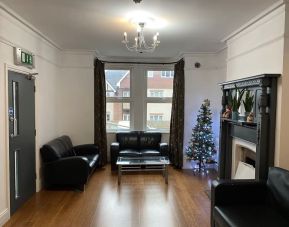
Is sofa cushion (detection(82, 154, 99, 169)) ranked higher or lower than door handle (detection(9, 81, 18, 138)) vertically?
lower

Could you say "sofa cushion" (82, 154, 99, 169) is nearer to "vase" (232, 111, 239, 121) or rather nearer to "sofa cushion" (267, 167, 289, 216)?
"vase" (232, 111, 239, 121)

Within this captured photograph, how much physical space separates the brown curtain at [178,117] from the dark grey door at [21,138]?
3.19 metres

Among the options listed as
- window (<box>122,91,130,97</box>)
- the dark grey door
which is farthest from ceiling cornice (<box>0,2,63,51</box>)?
window (<box>122,91,130,97</box>)

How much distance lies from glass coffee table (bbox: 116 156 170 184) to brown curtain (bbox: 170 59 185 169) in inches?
23.5

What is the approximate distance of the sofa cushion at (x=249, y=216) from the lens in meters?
2.33

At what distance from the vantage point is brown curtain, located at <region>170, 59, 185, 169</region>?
19.8ft

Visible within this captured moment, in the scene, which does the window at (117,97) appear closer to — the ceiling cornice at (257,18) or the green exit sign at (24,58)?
the green exit sign at (24,58)

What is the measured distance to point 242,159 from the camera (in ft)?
13.3

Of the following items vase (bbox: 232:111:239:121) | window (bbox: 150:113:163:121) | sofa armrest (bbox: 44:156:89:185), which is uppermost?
vase (bbox: 232:111:239:121)

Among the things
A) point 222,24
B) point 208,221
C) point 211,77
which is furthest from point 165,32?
point 208,221

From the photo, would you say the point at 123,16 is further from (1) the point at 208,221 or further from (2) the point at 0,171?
(1) the point at 208,221

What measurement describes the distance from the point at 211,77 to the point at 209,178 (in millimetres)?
2326

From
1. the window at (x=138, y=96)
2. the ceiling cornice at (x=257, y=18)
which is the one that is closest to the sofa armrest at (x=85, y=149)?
the window at (x=138, y=96)

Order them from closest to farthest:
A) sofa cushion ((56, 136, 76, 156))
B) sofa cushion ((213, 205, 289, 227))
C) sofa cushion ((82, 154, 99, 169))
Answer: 1. sofa cushion ((213, 205, 289, 227))
2. sofa cushion ((82, 154, 99, 169))
3. sofa cushion ((56, 136, 76, 156))
